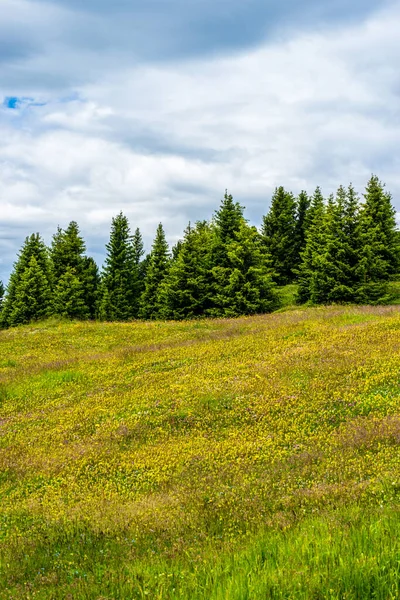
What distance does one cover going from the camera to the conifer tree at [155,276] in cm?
5406

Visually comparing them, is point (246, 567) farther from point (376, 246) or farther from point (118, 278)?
point (118, 278)

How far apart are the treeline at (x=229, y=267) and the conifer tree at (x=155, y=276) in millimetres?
128

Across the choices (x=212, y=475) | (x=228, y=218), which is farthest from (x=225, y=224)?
(x=212, y=475)

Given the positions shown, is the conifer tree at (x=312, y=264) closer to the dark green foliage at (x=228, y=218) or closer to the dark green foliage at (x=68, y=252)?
the dark green foliage at (x=228, y=218)

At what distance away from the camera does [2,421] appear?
46.2ft

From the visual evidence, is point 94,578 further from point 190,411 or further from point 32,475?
point 190,411

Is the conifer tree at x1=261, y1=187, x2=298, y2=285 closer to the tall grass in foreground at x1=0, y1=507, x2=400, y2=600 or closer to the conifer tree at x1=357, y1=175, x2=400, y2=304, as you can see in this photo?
the conifer tree at x1=357, y1=175, x2=400, y2=304

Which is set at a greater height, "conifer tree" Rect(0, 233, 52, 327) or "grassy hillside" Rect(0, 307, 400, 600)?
"conifer tree" Rect(0, 233, 52, 327)

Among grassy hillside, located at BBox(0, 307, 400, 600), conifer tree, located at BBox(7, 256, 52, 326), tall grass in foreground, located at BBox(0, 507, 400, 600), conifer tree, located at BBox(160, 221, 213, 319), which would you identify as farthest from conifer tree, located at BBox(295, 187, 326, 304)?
tall grass in foreground, located at BBox(0, 507, 400, 600)

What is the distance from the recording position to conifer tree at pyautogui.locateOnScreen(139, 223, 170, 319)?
177 feet

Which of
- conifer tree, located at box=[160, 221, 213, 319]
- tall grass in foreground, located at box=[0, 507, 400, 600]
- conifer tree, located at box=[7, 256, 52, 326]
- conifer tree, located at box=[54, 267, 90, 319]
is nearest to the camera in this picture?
tall grass in foreground, located at box=[0, 507, 400, 600]

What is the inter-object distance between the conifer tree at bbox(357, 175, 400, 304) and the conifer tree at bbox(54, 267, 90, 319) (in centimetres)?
3329

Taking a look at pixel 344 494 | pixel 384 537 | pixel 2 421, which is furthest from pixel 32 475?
pixel 384 537

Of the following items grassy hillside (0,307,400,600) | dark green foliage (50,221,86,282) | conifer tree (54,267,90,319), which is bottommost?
grassy hillside (0,307,400,600)
